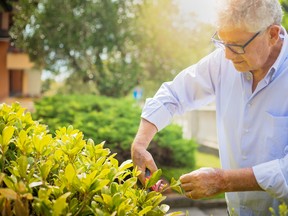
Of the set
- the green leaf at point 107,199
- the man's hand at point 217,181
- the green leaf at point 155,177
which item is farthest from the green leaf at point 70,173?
the man's hand at point 217,181

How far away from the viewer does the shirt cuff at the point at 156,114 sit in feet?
7.25

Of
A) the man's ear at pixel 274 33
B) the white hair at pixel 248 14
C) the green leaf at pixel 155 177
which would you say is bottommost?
the green leaf at pixel 155 177

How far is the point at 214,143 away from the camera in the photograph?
11219 millimetres

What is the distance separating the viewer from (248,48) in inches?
74.7

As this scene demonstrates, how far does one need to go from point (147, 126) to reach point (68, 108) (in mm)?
7111

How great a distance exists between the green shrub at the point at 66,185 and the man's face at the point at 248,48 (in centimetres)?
72

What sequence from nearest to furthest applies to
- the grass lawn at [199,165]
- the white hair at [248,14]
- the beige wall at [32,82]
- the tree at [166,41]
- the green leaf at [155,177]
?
the green leaf at [155,177], the white hair at [248,14], the grass lawn at [199,165], the tree at [166,41], the beige wall at [32,82]

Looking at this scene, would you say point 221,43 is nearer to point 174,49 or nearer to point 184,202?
point 184,202

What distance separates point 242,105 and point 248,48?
1.12 ft

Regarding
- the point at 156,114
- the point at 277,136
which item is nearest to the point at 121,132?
the point at 156,114

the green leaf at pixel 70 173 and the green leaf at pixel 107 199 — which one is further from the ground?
the green leaf at pixel 70 173

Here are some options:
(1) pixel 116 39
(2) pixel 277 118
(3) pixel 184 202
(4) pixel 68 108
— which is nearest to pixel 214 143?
(4) pixel 68 108

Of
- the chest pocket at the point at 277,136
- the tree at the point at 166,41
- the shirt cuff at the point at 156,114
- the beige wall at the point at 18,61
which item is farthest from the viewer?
the beige wall at the point at 18,61

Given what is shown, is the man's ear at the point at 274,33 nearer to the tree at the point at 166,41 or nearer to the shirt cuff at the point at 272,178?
the shirt cuff at the point at 272,178
